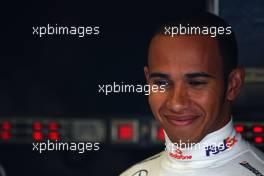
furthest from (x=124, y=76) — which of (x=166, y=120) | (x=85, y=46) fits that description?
(x=166, y=120)

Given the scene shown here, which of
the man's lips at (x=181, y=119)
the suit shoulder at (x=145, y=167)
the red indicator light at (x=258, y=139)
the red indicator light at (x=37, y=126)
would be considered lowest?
the suit shoulder at (x=145, y=167)

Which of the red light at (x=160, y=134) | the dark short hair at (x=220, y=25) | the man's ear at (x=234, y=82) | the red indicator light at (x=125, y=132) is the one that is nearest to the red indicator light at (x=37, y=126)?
the red indicator light at (x=125, y=132)

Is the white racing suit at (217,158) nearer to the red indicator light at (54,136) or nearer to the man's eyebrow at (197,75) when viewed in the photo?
the man's eyebrow at (197,75)

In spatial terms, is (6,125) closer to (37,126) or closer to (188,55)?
(37,126)

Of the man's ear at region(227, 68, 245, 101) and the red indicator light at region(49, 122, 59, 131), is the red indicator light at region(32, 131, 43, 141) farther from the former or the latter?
the man's ear at region(227, 68, 245, 101)

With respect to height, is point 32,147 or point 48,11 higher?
point 48,11

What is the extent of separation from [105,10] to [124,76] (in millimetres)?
177

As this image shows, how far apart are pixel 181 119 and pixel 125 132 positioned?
0.30 m

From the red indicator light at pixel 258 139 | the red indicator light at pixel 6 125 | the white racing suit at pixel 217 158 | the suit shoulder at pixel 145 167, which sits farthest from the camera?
the red indicator light at pixel 6 125

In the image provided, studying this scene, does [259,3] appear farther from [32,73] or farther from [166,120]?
[32,73]

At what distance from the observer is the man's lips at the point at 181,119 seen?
5.48ft

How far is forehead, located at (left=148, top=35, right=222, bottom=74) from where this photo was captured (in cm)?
164

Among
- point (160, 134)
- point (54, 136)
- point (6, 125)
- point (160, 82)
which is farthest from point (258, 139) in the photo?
point (6, 125)

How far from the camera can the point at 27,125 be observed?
1.99m
